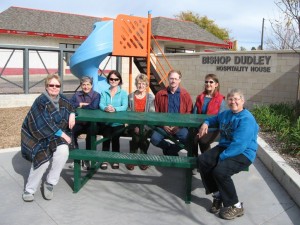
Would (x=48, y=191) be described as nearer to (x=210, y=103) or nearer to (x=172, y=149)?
(x=172, y=149)

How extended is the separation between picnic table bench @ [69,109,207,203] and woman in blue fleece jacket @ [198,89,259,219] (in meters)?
0.24

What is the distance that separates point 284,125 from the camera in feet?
21.0

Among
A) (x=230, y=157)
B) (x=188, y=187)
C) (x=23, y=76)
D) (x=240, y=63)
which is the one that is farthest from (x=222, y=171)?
(x=23, y=76)

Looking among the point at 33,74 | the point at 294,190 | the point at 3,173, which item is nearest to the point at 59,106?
the point at 3,173

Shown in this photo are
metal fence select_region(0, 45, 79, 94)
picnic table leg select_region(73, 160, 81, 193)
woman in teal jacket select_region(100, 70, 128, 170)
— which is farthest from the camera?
metal fence select_region(0, 45, 79, 94)

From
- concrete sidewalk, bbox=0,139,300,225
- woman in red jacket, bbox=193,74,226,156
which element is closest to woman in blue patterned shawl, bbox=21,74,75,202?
concrete sidewalk, bbox=0,139,300,225

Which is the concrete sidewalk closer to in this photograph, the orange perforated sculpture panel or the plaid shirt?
the plaid shirt

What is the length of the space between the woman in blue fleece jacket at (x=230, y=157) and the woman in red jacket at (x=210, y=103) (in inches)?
27.2

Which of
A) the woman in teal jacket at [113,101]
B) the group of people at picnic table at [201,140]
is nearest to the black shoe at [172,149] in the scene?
the group of people at picnic table at [201,140]

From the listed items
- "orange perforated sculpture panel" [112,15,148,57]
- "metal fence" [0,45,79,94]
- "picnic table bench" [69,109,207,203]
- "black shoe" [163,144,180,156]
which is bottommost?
"black shoe" [163,144,180,156]

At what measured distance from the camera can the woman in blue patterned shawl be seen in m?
3.71

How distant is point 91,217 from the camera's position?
338 cm

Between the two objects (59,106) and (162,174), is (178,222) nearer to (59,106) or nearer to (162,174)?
(162,174)

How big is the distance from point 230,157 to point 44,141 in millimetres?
2023
